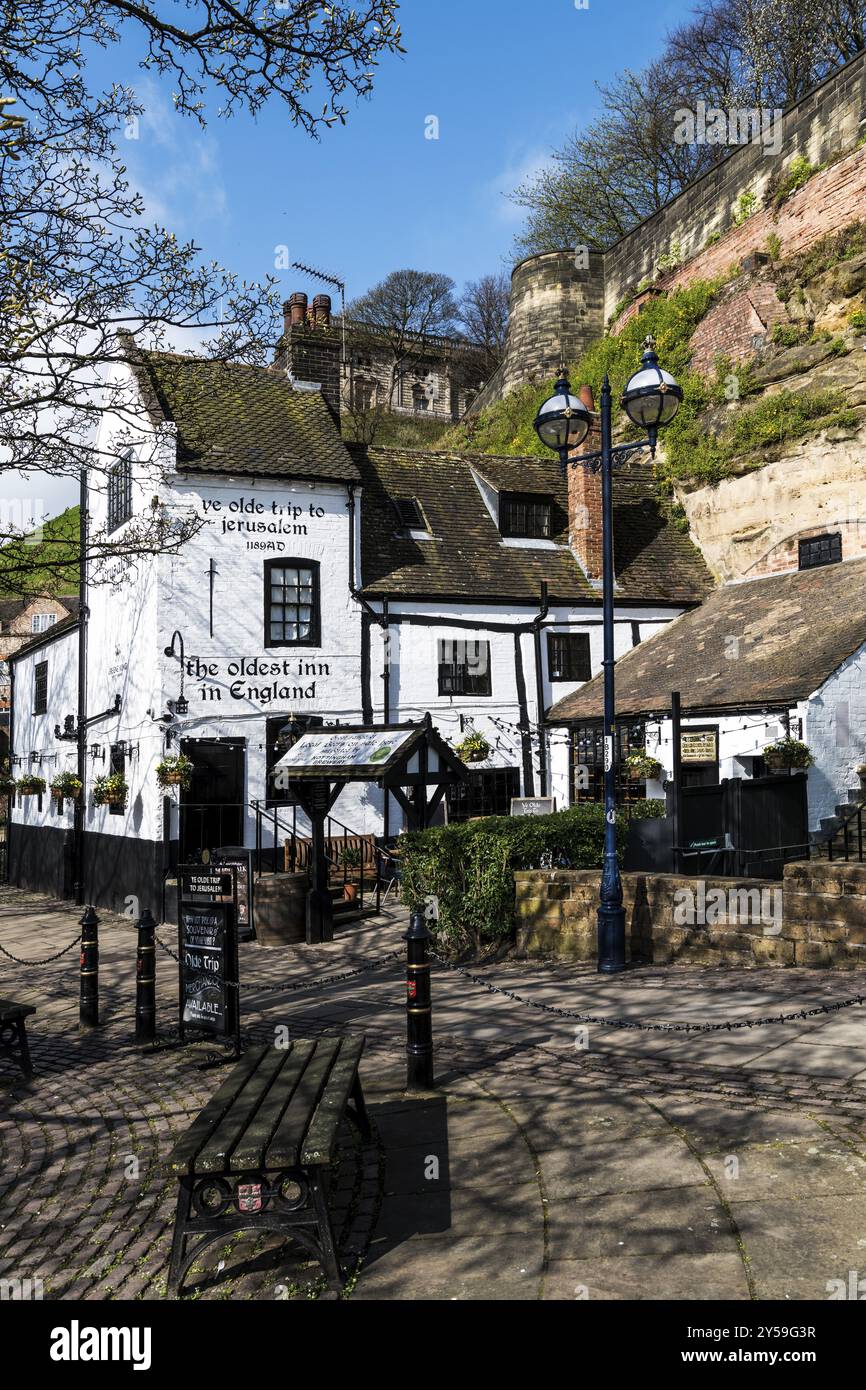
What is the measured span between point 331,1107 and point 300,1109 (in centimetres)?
17

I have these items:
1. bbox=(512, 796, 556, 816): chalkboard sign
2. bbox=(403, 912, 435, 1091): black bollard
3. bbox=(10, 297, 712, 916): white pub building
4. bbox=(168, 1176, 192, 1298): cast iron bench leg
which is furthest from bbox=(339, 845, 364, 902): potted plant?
bbox=(168, 1176, 192, 1298): cast iron bench leg

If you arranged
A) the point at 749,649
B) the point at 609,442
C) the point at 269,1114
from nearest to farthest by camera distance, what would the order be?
the point at 269,1114 → the point at 609,442 → the point at 749,649

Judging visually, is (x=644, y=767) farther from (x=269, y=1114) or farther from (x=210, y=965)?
(x=269, y=1114)

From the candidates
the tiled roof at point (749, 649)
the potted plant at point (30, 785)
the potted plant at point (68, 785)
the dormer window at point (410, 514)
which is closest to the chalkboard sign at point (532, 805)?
the tiled roof at point (749, 649)

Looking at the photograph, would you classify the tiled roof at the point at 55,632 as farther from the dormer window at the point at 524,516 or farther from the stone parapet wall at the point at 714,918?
the stone parapet wall at the point at 714,918

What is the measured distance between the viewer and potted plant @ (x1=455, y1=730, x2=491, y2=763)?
805 inches

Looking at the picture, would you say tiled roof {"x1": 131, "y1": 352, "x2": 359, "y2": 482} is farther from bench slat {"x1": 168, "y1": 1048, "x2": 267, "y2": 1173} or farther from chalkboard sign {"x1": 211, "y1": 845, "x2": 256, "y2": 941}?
bench slat {"x1": 168, "y1": 1048, "x2": 267, "y2": 1173}

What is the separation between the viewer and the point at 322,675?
66.5 ft

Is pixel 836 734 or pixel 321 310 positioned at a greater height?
pixel 321 310

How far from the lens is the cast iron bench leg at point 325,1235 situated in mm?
4297

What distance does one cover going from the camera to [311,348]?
2373cm

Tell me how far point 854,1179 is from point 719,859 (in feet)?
33.3

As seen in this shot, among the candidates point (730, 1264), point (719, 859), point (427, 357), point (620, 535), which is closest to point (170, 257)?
point (730, 1264)

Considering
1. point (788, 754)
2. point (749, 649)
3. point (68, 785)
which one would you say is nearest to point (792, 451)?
point (749, 649)
